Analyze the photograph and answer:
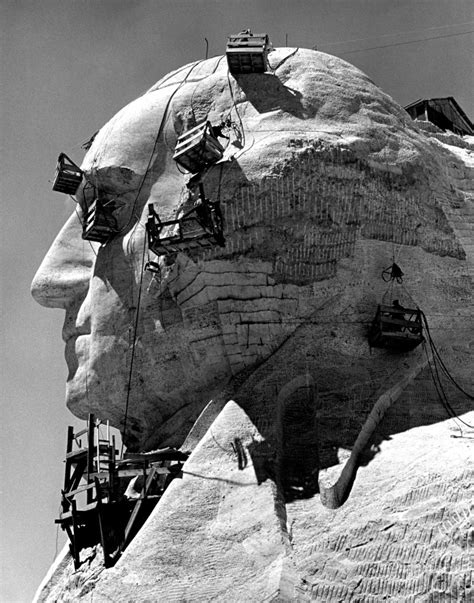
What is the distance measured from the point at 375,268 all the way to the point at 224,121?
4.70m

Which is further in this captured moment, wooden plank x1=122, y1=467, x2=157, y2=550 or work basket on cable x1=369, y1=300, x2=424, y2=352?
work basket on cable x1=369, y1=300, x2=424, y2=352

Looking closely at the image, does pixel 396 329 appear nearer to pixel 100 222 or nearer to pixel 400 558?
pixel 400 558

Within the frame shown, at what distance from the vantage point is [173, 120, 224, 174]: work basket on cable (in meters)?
23.5

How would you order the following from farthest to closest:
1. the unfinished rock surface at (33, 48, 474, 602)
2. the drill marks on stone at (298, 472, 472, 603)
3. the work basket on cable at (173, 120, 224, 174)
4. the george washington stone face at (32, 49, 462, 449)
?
the george washington stone face at (32, 49, 462, 449), the work basket on cable at (173, 120, 224, 174), the unfinished rock surface at (33, 48, 474, 602), the drill marks on stone at (298, 472, 472, 603)

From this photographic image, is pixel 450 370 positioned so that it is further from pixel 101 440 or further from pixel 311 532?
pixel 101 440

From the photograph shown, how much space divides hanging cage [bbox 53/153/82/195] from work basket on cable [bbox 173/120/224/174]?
11.6 feet

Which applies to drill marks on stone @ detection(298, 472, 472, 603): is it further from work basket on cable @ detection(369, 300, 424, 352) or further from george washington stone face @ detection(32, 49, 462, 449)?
george washington stone face @ detection(32, 49, 462, 449)

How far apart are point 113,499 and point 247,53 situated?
34.1 ft

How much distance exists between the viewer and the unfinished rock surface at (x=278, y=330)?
19.6 metres

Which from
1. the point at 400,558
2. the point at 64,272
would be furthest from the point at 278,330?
the point at 400,558

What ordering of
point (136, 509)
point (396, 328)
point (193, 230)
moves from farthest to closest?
point (396, 328), point (193, 230), point (136, 509)

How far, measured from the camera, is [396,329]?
23406mm

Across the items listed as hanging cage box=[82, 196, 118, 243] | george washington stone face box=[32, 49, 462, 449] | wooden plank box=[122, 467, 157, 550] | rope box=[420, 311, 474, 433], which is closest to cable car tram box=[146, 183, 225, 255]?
george washington stone face box=[32, 49, 462, 449]

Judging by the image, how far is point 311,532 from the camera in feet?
64.7
